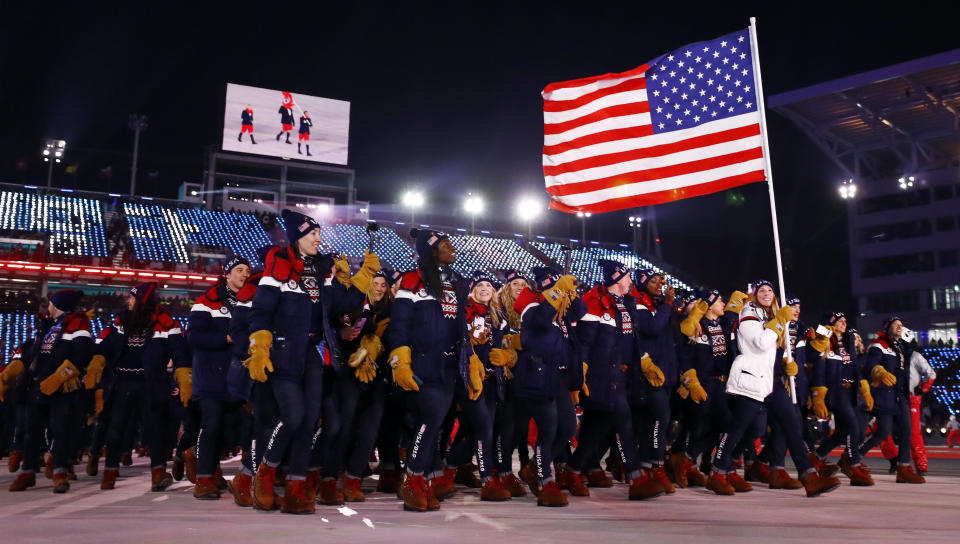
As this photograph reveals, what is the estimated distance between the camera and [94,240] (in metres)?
41.8

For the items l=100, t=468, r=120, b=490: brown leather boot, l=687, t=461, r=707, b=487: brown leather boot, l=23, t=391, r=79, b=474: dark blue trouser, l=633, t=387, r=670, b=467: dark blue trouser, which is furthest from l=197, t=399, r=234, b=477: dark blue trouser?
l=687, t=461, r=707, b=487: brown leather boot

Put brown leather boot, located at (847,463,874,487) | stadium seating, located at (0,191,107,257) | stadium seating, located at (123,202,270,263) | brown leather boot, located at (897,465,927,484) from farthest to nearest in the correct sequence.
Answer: stadium seating, located at (123,202,270,263) → stadium seating, located at (0,191,107,257) → brown leather boot, located at (897,465,927,484) → brown leather boot, located at (847,463,874,487)

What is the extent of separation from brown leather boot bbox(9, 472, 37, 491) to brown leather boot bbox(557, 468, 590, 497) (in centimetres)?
540

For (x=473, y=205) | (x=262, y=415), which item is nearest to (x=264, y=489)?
(x=262, y=415)

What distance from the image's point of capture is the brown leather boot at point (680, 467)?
31.1 ft

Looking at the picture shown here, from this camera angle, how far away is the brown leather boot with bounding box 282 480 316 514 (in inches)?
246

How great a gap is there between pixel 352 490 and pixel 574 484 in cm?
212

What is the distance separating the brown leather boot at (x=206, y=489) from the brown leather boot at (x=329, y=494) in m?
0.96

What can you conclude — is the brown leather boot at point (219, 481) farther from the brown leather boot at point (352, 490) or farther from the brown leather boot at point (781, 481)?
the brown leather boot at point (781, 481)

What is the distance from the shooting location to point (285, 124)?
53062mm

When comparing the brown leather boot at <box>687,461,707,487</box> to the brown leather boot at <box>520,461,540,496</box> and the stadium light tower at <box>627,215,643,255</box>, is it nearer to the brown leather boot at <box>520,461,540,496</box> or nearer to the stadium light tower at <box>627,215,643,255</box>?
the brown leather boot at <box>520,461,540,496</box>

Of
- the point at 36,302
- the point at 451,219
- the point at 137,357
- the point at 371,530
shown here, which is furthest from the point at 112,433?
the point at 451,219

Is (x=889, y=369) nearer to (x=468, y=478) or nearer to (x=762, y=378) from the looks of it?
(x=762, y=378)

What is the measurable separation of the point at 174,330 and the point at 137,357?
1047 mm
